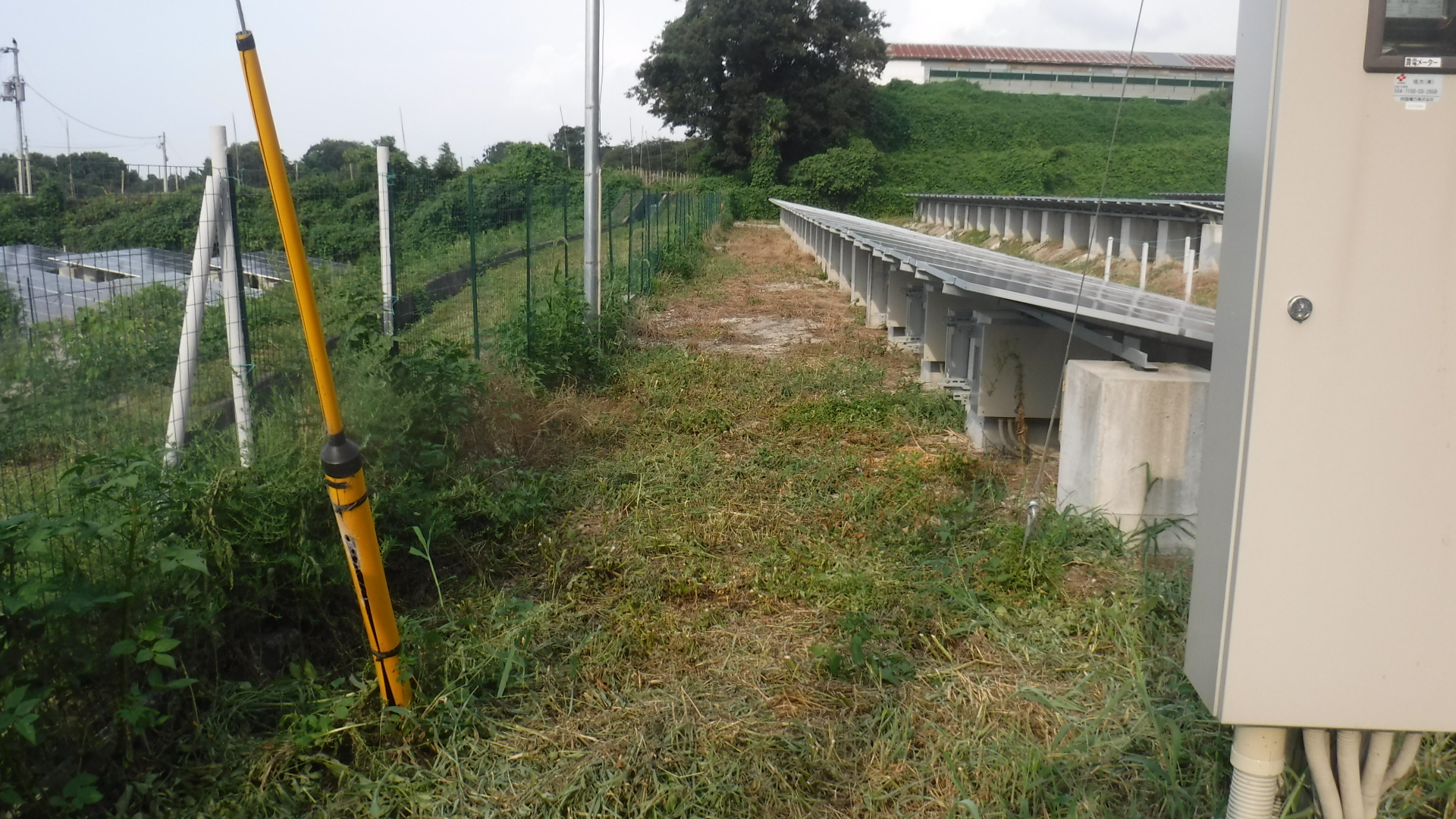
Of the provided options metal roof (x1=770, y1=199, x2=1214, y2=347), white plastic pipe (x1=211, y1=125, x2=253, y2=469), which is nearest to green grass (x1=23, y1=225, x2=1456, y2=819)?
metal roof (x1=770, y1=199, x2=1214, y2=347)

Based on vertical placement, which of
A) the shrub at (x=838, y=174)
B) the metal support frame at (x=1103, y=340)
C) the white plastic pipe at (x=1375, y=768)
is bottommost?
the white plastic pipe at (x=1375, y=768)

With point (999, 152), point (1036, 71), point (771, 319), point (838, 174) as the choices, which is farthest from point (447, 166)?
point (1036, 71)

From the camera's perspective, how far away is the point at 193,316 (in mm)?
4387

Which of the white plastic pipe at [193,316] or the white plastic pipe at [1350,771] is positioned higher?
the white plastic pipe at [193,316]

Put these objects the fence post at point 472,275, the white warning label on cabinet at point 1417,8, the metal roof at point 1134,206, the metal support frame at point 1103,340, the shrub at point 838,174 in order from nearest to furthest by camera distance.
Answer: the white warning label on cabinet at point 1417,8
the metal support frame at point 1103,340
the fence post at point 472,275
the metal roof at point 1134,206
the shrub at point 838,174

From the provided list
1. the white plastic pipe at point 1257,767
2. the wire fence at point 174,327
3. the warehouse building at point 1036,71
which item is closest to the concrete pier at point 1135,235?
the wire fence at point 174,327

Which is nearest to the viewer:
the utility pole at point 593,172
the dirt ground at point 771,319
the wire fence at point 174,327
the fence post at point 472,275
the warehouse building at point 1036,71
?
the wire fence at point 174,327

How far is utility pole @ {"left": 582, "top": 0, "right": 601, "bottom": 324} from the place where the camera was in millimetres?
9914

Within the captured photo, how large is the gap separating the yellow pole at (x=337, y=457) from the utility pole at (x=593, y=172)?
6708mm

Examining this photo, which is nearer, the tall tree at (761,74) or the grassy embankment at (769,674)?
the grassy embankment at (769,674)

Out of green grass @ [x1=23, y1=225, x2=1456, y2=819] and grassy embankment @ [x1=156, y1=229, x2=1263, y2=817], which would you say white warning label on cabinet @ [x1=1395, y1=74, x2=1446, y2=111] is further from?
grassy embankment @ [x1=156, y1=229, x2=1263, y2=817]

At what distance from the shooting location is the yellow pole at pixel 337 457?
9.02 ft

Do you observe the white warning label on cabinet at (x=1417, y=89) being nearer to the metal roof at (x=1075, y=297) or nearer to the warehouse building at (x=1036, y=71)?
the metal roof at (x=1075, y=297)

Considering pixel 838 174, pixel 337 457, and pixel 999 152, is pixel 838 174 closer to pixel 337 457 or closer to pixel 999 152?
pixel 999 152
